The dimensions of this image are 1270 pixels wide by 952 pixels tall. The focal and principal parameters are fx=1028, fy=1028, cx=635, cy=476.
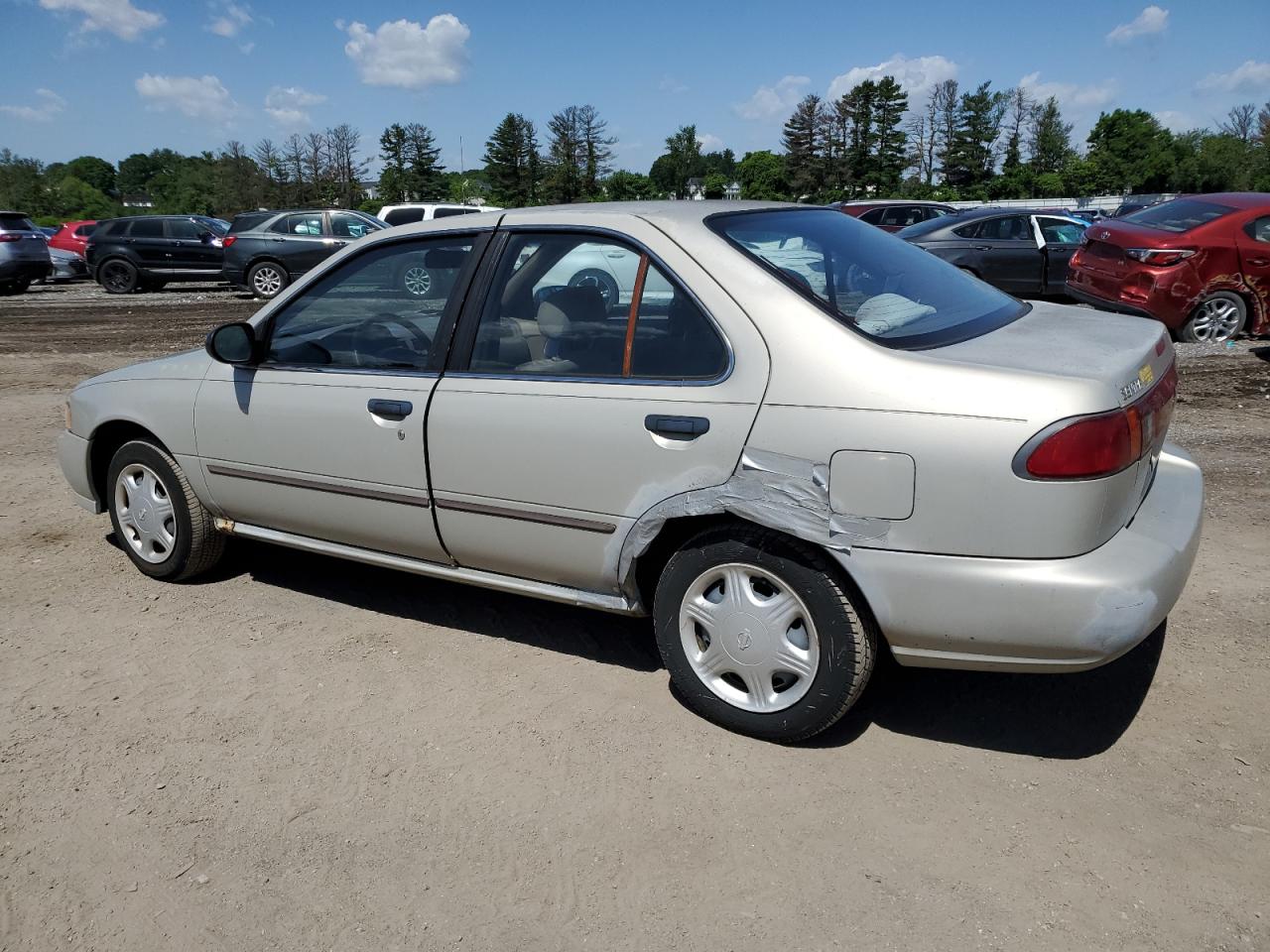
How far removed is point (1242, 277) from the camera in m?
9.86

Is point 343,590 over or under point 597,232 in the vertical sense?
under

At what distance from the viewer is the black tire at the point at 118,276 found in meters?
21.2

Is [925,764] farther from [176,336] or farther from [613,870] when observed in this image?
[176,336]

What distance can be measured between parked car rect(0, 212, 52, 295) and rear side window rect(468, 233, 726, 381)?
2138 cm

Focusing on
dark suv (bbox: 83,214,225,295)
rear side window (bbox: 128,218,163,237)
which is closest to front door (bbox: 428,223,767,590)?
dark suv (bbox: 83,214,225,295)

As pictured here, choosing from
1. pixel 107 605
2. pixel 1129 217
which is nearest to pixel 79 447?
pixel 107 605

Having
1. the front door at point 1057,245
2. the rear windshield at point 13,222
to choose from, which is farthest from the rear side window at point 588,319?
the rear windshield at point 13,222

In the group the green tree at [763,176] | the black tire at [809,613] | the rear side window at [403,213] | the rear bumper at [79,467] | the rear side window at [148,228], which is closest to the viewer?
the black tire at [809,613]

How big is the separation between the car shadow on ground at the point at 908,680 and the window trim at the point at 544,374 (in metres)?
1.14

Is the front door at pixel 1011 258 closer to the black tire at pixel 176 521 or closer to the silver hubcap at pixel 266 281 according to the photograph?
the silver hubcap at pixel 266 281

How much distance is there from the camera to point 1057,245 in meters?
14.7

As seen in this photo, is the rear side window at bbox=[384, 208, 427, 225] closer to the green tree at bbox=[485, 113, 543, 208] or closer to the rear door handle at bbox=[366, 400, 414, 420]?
the rear door handle at bbox=[366, 400, 414, 420]

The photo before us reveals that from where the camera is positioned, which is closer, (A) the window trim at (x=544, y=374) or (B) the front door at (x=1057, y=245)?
(A) the window trim at (x=544, y=374)

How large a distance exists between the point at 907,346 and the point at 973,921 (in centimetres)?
155
